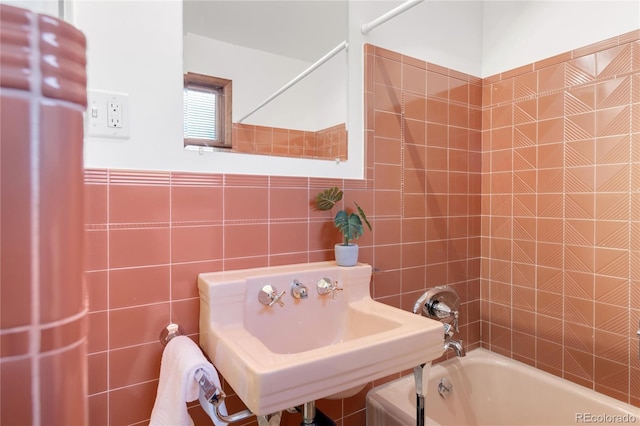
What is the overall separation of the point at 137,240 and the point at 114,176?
195mm

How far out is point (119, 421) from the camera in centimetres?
102

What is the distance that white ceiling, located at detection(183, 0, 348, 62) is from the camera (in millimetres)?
1168

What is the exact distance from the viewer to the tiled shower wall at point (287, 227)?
1003mm

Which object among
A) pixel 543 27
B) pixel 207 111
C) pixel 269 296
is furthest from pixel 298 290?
pixel 543 27

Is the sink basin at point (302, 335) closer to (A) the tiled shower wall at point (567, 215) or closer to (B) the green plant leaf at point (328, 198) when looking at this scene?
(B) the green plant leaf at point (328, 198)

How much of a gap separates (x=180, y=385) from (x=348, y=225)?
2.41 ft

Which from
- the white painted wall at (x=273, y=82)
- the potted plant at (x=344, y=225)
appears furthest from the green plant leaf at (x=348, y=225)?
the white painted wall at (x=273, y=82)

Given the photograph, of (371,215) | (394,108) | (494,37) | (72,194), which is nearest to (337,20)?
(394,108)

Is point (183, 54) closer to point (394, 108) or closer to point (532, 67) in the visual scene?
point (394, 108)

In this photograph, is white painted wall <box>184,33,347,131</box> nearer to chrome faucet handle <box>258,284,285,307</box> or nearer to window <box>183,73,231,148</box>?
window <box>183,73,231,148</box>

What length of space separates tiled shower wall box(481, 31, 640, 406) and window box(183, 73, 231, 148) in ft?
4.73

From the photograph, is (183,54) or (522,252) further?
(522,252)

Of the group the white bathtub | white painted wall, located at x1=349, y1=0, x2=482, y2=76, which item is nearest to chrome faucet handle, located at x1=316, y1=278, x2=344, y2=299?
the white bathtub

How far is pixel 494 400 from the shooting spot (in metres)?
1.73
